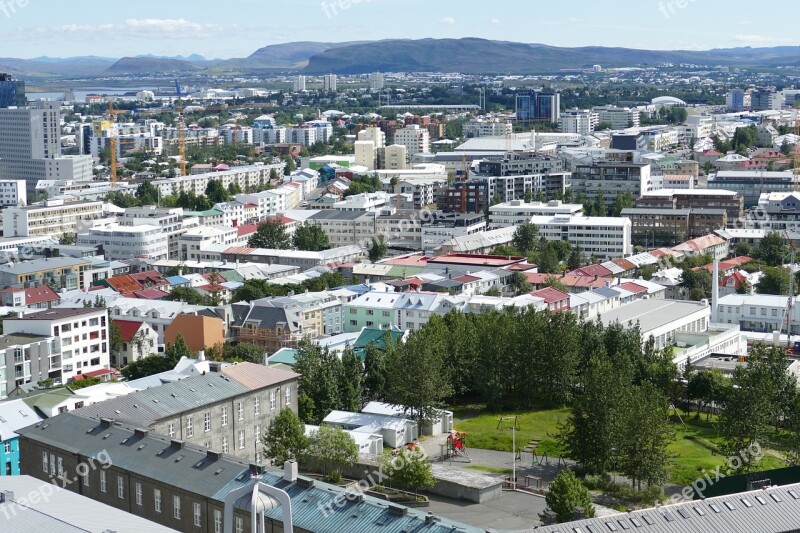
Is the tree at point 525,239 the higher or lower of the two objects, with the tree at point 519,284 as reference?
higher

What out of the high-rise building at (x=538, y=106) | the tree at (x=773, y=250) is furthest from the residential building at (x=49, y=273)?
the high-rise building at (x=538, y=106)

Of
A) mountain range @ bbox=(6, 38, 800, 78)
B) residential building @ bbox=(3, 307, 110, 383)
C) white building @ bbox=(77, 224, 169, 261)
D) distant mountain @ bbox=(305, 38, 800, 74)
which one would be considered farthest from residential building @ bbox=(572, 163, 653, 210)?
distant mountain @ bbox=(305, 38, 800, 74)

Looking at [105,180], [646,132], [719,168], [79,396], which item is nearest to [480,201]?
[719,168]

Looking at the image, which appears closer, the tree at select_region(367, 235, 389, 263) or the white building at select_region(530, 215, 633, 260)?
the tree at select_region(367, 235, 389, 263)

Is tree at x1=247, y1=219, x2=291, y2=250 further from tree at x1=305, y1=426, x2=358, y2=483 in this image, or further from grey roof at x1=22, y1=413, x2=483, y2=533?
grey roof at x1=22, y1=413, x2=483, y2=533

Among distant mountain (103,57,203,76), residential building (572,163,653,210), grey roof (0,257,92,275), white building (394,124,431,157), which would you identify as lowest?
grey roof (0,257,92,275)

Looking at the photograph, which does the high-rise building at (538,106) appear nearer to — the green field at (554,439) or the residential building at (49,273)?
the residential building at (49,273)

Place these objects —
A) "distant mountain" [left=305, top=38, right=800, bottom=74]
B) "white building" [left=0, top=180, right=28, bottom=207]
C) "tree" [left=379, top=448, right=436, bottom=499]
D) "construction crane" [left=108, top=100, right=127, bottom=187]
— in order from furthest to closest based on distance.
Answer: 1. "distant mountain" [left=305, top=38, right=800, bottom=74]
2. "construction crane" [left=108, top=100, right=127, bottom=187]
3. "white building" [left=0, top=180, right=28, bottom=207]
4. "tree" [left=379, top=448, right=436, bottom=499]
